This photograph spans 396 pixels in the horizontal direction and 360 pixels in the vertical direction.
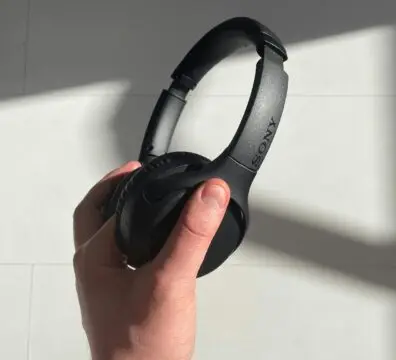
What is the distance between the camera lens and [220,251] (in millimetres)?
526

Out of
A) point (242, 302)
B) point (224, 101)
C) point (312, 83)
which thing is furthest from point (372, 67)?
point (242, 302)

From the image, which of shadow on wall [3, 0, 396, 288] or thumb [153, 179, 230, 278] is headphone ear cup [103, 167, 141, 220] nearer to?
thumb [153, 179, 230, 278]

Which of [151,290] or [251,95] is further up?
[251,95]

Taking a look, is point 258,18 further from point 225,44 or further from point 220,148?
point 225,44

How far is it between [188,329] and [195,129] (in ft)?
1.51

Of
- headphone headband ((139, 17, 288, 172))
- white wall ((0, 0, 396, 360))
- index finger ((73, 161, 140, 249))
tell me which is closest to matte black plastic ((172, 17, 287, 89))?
headphone headband ((139, 17, 288, 172))

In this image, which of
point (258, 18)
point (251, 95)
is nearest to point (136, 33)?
point (258, 18)

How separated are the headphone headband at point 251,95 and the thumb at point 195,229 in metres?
0.04

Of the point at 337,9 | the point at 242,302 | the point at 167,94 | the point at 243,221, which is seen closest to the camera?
the point at 243,221

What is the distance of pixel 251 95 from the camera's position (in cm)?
50

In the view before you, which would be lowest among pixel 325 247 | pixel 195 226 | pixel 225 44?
pixel 325 247

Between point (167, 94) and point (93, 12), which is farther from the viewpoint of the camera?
point (93, 12)

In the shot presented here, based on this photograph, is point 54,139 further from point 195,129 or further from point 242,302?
point 242,302

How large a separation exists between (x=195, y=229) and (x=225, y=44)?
0.21 m
